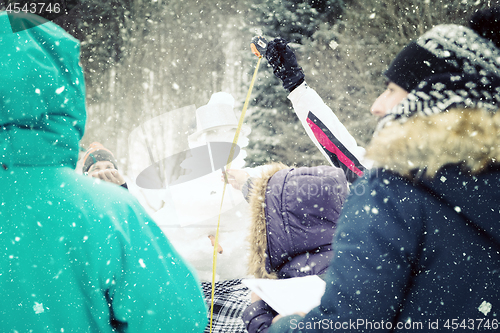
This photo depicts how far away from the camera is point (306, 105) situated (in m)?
1.59

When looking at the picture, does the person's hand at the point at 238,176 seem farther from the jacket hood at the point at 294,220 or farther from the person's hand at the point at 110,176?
the person's hand at the point at 110,176

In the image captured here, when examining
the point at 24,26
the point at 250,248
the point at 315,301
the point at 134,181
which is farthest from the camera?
the point at 134,181

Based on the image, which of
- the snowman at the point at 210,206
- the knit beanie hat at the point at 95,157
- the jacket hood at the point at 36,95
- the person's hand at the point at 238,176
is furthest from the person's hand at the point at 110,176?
the jacket hood at the point at 36,95

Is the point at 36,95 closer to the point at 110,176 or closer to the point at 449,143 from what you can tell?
the point at 449,143

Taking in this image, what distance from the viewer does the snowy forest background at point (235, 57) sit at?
12.5ft

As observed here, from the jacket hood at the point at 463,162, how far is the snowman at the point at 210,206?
5.84 ft

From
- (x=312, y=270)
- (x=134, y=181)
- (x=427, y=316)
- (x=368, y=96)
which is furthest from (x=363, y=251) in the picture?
(x=368, y=96)

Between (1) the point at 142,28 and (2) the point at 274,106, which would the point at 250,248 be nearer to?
(2) the point at 274,106

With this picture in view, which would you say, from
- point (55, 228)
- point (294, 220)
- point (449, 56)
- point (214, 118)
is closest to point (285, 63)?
point (294, 220)

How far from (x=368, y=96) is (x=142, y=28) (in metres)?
3.13

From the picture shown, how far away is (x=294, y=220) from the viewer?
4.52 ft

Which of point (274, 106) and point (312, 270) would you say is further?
point (274, 106)

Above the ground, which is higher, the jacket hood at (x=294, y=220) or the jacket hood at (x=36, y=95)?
the jacket hood at (x=36, y=95)

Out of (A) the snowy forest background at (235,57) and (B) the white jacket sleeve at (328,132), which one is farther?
(A) the snowy forest background at (235,57)
